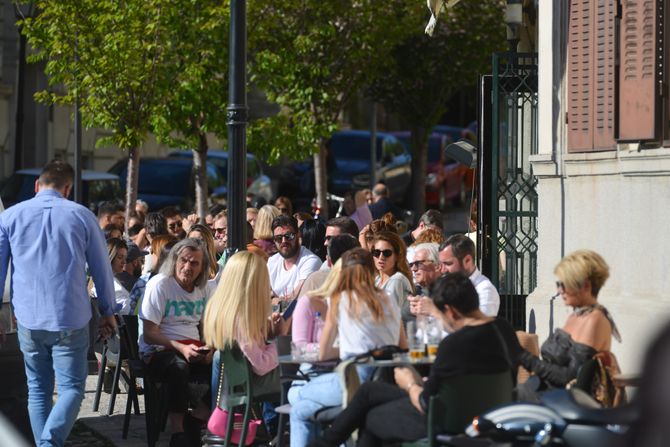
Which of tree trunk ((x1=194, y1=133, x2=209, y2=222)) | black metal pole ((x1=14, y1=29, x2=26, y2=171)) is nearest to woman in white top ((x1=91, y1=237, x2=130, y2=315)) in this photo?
tree trunk ((x1=194, y1=133, x2=209, y2=222))

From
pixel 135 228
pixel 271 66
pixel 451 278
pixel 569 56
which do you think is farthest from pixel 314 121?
pixel 451 278

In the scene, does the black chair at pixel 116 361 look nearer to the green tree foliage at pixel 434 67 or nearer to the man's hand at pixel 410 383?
the man's hand at pixel 410 383

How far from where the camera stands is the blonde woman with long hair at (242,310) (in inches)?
358

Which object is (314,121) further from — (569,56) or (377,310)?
(377,310)

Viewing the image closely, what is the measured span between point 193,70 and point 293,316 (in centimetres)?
1188

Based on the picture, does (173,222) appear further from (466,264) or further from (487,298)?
(487,298)

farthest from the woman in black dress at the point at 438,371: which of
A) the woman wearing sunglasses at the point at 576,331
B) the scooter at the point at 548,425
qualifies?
the scooter at the point at 548,425

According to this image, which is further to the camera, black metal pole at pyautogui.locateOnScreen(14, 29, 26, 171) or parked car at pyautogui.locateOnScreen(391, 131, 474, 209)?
parked car at pyautogui.locateOnScreen(391, 131, 474, 209)

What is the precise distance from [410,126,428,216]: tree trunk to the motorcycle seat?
2836cm

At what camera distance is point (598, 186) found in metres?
10.7

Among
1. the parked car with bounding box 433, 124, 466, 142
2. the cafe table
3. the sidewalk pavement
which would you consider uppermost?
the parked car with bounding box 433, 124, 466, 142

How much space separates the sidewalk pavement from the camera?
1045 cm

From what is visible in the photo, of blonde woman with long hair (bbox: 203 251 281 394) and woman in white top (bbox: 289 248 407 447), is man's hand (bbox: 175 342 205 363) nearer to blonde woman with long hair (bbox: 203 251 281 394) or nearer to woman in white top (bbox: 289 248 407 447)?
blonde woman with long hair (bbox: 203 251 281 394)

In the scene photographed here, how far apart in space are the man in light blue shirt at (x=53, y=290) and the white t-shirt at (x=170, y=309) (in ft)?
3.35
